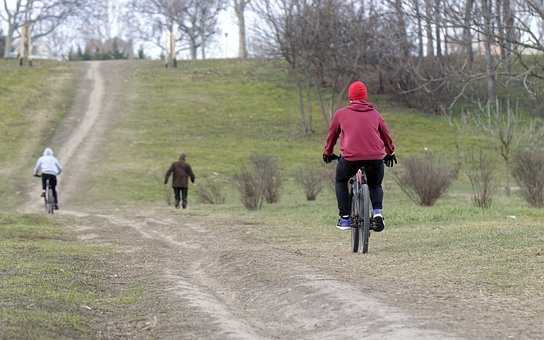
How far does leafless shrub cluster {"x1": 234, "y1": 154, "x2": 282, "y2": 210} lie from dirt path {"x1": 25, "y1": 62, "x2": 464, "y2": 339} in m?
6.49

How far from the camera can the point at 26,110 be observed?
49.3 metres

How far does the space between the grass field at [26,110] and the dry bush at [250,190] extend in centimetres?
851

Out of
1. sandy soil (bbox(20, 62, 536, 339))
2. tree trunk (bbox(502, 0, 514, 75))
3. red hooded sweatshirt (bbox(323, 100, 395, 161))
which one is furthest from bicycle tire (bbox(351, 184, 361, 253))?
tree trunk (bbox(502, 0, 514, 75))

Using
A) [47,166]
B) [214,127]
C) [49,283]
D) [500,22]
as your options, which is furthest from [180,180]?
[214,127]

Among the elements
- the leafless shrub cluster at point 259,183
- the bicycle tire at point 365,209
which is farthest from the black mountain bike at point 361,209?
the leafless shrub cluster at point 259,183

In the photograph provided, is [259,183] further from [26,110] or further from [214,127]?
[26,110]

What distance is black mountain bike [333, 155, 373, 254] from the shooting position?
10766 mm

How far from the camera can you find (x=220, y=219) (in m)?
18.2

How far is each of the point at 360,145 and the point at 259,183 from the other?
42.9ft

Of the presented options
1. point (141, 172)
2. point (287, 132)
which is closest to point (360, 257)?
point (141, 172)

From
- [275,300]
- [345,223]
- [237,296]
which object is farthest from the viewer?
[345,223]

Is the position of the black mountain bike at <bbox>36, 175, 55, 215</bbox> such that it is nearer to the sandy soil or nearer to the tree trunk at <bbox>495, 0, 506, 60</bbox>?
the sandy soil

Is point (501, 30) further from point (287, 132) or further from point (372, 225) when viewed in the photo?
point (287, 132)

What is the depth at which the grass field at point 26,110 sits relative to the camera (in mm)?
36975
